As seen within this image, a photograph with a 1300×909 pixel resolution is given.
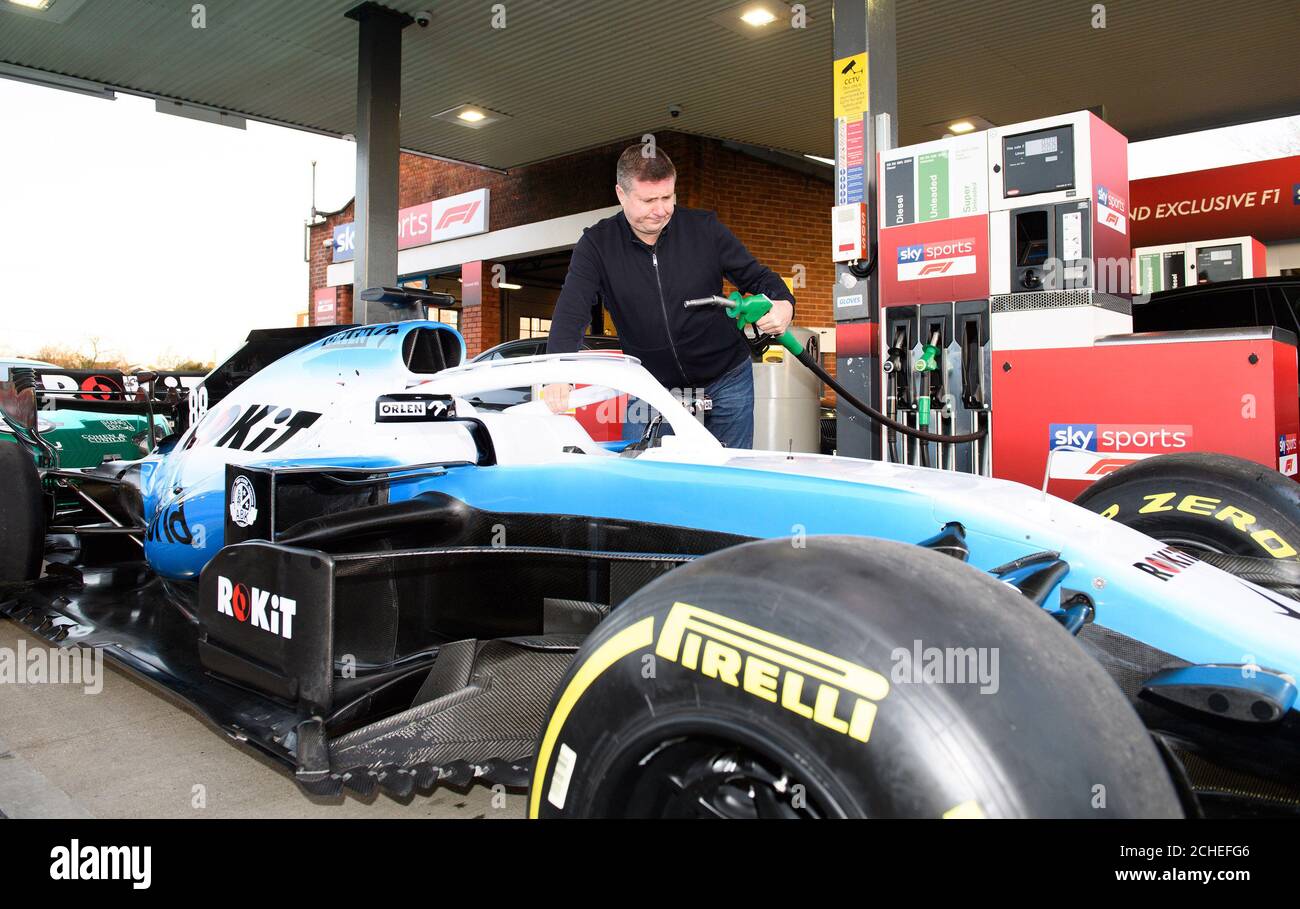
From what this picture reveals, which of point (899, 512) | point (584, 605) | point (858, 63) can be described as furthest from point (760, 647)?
point (858, 63)

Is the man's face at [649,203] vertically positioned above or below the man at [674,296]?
above

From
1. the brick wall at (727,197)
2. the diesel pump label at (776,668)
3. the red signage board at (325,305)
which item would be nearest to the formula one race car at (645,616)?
the diesel pump label at (776,668)

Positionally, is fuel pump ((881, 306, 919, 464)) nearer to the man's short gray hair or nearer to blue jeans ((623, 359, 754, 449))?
blue jeans ((623, 359, 754, 449))

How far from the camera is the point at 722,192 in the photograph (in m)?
12.2

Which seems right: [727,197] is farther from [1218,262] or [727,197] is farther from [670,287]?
[670,287]

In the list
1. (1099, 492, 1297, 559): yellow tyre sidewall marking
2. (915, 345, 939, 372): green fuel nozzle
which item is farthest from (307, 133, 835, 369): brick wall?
(1099, 492, 1297, 559): yellow tyre sidewall marking

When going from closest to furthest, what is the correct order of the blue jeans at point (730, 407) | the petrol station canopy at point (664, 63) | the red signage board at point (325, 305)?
the blue jeans at point (730, 407) → the petrol station canopy at point (664, 63) → the red signage board at point (325, 305)

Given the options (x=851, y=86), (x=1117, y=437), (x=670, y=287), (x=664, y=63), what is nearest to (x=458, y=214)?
(x=664, y=63)

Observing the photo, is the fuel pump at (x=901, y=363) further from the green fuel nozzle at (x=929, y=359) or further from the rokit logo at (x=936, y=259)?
the rokit logo at (x=936, y=259)

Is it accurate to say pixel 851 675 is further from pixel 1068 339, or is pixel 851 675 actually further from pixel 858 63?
pixel 858 63

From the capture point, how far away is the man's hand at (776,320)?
3045 mm

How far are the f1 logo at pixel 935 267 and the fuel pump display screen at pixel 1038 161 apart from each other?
453 millimetres

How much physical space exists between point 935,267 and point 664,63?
19.1 feet

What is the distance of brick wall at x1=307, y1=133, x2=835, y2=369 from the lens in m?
12.0
